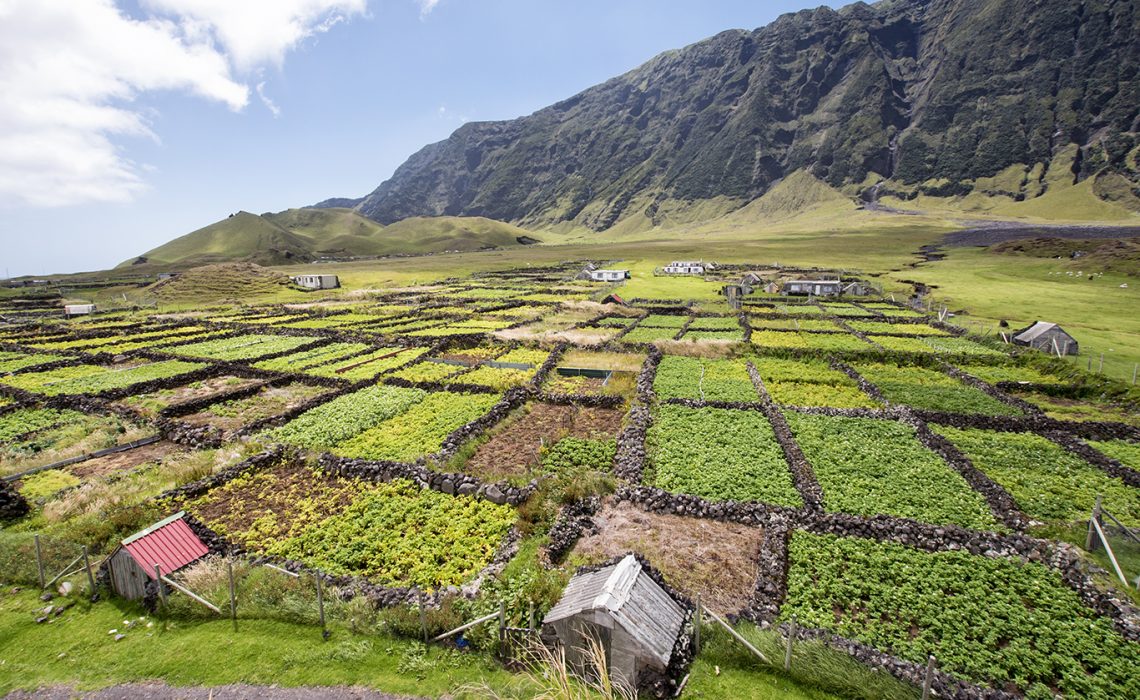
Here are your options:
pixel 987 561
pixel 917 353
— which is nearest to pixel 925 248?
pixel 917 353

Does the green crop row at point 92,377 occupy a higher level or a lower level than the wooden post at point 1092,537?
higher

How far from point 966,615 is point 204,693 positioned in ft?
64.3

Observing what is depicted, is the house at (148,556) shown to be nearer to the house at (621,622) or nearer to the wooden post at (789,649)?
the house at (621,622)

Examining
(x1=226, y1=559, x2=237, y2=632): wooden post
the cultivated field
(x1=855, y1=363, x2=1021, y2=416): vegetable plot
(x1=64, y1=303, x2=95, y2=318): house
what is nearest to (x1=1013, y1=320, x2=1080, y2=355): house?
the cultivated field

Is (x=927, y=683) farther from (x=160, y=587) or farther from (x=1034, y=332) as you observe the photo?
(x=1034, y=332)

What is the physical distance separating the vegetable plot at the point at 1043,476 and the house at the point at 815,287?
5809 centimetres

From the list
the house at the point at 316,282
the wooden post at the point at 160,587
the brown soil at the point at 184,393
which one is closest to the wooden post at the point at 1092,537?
the wooden post at the point at 160,587

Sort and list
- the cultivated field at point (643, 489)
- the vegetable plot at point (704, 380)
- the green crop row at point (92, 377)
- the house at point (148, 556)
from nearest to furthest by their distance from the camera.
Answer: the cultivated field at point (643, 489) → the house at point (148, 556) → the vegetable plot at point (704, 380) → the green crop row at point (92, 377)

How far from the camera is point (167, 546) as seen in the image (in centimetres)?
1566

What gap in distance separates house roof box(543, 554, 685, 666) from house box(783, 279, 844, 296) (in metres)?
77.3

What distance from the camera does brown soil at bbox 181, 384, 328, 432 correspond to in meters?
29.6

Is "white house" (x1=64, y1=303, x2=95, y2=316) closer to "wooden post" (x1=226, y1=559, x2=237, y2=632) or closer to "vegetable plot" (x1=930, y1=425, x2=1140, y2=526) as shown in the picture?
"wooden post" (x1=226, y1=559, x2=237, y2=632)

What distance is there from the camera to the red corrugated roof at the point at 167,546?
1472cm

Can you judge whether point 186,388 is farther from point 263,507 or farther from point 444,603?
point 444,603
